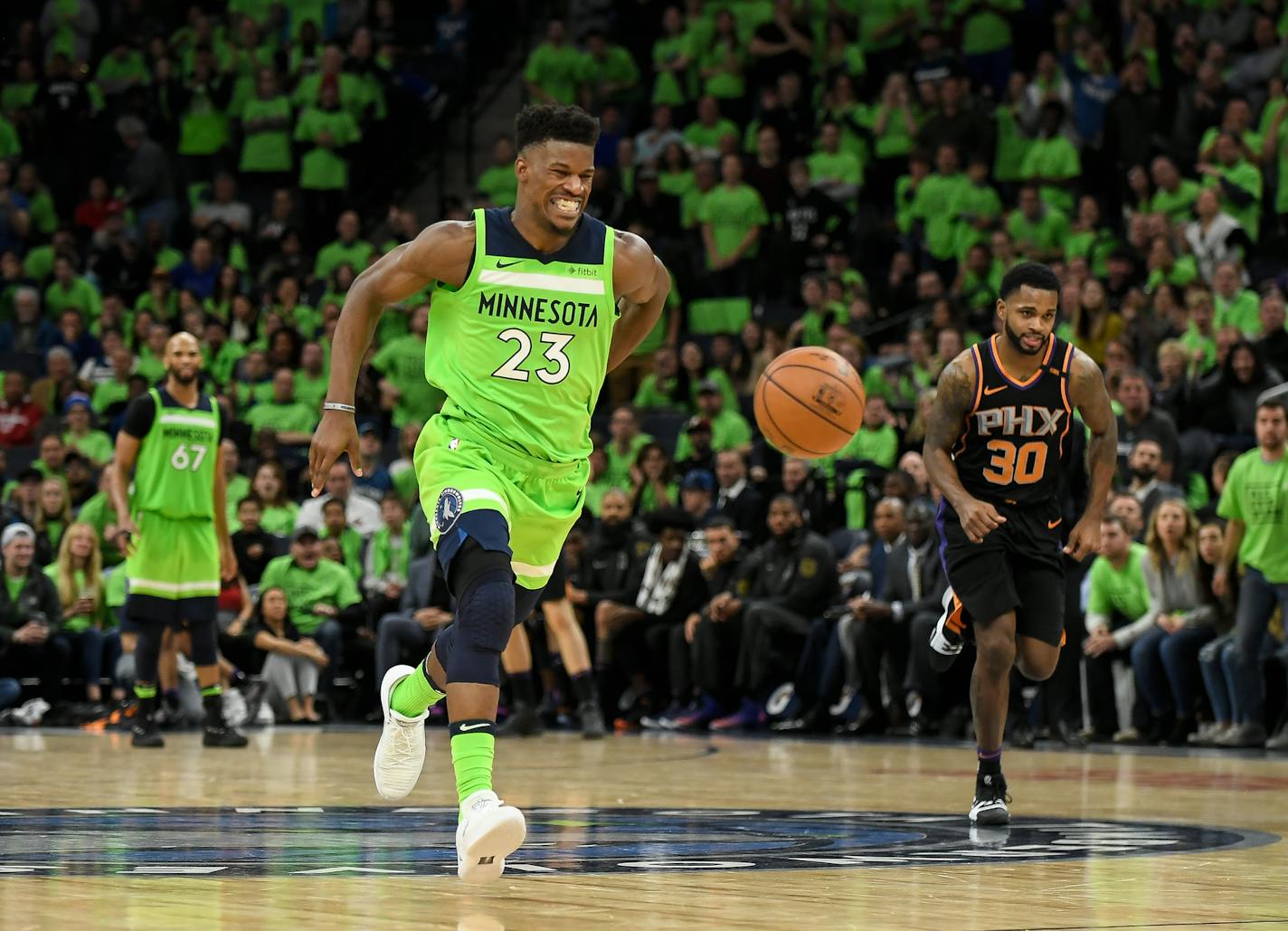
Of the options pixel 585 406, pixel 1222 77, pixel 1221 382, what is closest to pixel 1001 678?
pixel 585 406

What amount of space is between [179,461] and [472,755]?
6.70 meters

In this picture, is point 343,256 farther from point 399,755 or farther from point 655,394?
point 399,755

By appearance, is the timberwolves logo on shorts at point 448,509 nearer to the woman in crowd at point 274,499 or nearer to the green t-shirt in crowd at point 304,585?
the green t-shirt in crowd at point 304,585

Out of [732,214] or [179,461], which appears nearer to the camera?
[179,461]

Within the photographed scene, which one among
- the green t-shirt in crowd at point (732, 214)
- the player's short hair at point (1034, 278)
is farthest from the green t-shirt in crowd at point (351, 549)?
the player's short hair at point (1034, 278)

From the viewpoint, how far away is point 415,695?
591 centimetres

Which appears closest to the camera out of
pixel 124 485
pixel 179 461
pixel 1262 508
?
pixel 124 485

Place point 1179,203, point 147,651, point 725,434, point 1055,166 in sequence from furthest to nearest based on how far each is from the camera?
point 1055,166, point 1179,203, point 725,434, point 147,651

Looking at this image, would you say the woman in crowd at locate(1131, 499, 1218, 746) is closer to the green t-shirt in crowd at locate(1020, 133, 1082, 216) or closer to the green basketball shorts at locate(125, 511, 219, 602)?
the green t-shirt in crowd at locate(1020, 133, 1082, 216)

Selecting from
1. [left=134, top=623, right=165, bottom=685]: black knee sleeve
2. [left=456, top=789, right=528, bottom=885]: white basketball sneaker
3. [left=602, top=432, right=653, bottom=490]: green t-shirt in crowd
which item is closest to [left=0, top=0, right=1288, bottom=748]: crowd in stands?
[left=602, top=432, right=653, bottom=490]: green t-shirt in crowd

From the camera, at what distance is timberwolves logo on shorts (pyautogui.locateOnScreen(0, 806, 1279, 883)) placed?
539 centimetres

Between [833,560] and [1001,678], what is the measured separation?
6583mm

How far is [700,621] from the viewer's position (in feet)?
46.8

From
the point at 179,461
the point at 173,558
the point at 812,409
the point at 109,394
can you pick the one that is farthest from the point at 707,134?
the point at 812,409
